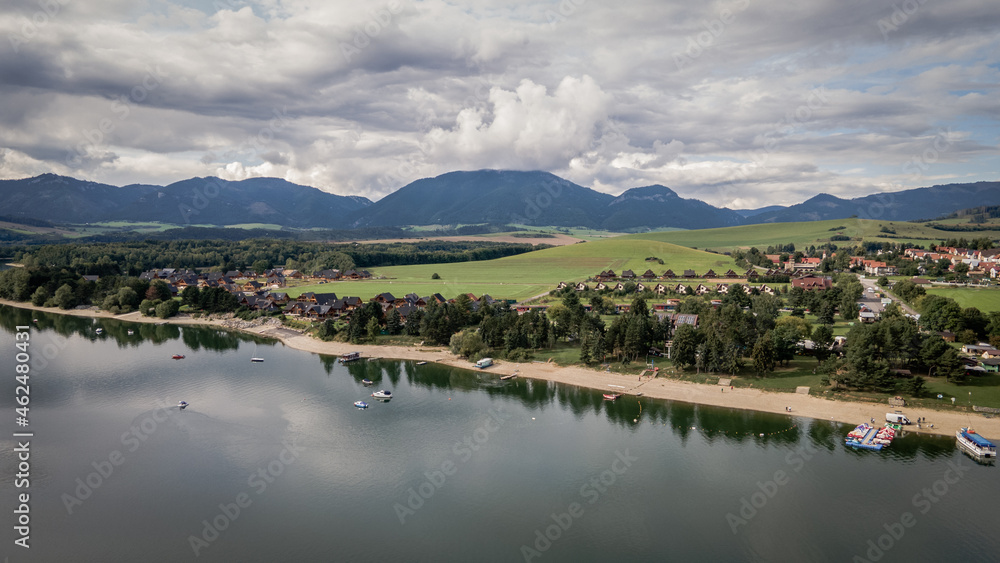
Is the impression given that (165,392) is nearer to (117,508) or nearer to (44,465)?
(44,465)

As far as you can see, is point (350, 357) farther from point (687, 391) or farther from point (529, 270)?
point (529, 270)

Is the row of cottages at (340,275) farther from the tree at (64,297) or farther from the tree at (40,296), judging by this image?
the tree at (40,296)

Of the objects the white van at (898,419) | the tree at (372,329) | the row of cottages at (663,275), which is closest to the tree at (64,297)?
the tree at (372,329)

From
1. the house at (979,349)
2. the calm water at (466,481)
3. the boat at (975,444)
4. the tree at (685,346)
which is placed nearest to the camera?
the calm water at (466,481)

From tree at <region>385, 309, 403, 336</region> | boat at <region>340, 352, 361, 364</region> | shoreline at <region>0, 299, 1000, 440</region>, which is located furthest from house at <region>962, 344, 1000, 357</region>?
boat at <region>340, 352, 361, 364</region>

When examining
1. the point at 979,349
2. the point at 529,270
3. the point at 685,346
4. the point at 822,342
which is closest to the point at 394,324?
the point at 685,346

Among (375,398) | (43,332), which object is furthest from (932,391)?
(43,332)
